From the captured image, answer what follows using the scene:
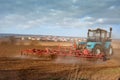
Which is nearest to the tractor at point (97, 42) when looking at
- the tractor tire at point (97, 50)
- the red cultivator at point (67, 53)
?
the tractor tire at point (97, 50)

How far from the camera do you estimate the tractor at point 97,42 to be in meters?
18.8

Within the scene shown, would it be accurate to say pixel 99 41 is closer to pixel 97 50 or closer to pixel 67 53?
pixel 97 50

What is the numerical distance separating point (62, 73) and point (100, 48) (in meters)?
7.66

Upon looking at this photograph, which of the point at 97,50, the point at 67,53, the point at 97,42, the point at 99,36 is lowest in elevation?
the point at 67,53

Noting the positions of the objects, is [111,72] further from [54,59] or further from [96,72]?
[54,59]

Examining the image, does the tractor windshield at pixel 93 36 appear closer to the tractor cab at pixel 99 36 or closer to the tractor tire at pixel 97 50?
the tractor cab at pixel 99 36

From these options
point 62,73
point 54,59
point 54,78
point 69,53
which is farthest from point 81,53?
point 54,78

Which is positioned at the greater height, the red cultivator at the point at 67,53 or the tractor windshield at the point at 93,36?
the tractor windshield at the point at 93,36

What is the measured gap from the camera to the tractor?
18.8 m

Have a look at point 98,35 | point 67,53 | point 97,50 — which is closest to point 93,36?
point 98,35

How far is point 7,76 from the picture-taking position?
10750mm

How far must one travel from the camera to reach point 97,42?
19031 mm

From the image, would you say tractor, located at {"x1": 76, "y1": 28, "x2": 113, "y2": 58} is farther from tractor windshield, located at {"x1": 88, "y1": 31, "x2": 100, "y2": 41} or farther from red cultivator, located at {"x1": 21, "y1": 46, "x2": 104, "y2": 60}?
red cultivator, located at {"x1": 21, "y1": 46, "x2": 104, "y2": 60}

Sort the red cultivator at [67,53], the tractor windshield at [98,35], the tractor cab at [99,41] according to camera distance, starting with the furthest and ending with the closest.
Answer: the tractor windshield at [98,35], the tractor cab at [99,41], the red cultivator at [67,53]
